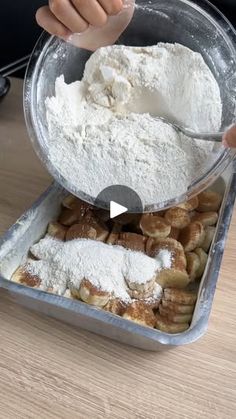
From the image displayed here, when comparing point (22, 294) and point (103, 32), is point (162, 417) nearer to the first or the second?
point (22, 294)

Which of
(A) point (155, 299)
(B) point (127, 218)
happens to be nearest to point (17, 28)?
(B) point (127, 218)

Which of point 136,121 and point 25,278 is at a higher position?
point 136,121

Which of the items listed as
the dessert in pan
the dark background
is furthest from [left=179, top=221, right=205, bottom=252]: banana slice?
the dark background

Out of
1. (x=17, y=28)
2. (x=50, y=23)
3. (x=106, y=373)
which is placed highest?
(x=50, y=23)

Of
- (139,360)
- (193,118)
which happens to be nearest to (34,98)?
(193,118)

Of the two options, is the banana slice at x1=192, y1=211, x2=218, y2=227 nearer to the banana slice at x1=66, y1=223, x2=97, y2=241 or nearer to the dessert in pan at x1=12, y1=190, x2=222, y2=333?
the dessert in pan at x1=12, y1=190, x2=222, y2=333
